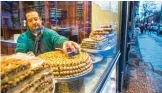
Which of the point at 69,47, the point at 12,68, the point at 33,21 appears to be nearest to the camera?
the point at 12,68

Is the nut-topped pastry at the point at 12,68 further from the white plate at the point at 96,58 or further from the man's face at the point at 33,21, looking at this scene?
the white plate at the point at 96,58

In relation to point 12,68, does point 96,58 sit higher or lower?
lower

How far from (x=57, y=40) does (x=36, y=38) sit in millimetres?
235

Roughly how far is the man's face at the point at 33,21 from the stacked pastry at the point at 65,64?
17 centimetres

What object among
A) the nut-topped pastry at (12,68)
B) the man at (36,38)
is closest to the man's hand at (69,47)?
the man at (36,38)

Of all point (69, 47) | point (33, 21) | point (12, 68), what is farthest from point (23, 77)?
point (69, 47)

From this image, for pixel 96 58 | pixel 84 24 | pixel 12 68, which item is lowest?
pixel 96 58

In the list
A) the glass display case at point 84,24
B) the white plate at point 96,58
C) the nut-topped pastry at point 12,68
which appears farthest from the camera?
the white plate at point 96,58

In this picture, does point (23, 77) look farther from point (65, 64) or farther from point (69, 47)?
point (69, 47)

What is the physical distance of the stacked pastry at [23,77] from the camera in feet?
2.38

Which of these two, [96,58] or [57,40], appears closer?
[57,40]

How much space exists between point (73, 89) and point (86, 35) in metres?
0.77

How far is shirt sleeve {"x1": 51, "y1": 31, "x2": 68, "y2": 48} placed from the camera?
148cm

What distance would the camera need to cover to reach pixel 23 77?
0.82 metres
